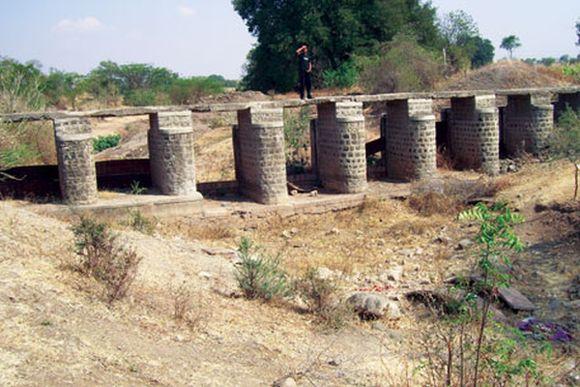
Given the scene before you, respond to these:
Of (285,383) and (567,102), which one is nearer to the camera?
(285,383)

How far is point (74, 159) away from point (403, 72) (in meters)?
14.1

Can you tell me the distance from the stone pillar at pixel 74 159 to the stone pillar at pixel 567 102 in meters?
11.9

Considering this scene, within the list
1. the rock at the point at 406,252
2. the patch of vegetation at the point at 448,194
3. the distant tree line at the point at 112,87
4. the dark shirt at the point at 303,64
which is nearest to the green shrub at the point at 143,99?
the distant tree line at the point at 112,87

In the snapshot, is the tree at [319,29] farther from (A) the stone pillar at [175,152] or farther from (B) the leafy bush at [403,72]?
(A) the stone pillar at [175,152]

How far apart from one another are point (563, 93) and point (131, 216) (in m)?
11.4

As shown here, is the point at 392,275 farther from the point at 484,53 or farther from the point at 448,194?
the point at 484,53

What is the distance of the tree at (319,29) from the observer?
96.9 feet

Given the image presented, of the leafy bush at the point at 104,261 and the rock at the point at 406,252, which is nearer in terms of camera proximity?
the leafy bush at the point at 104,261

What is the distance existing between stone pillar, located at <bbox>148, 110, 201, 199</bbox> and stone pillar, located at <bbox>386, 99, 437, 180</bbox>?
481cm

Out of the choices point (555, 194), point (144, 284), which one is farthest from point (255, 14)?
point (144, 284)

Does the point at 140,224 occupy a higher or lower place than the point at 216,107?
lower

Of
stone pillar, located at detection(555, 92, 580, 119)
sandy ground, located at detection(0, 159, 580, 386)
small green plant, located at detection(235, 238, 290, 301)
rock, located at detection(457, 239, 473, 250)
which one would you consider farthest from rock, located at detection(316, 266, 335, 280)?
stone pillar, located at detection(555, 92, 580, 119)

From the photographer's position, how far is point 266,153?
526 inches

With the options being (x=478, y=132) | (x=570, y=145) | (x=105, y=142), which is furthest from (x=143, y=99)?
(x=570, y=145)
